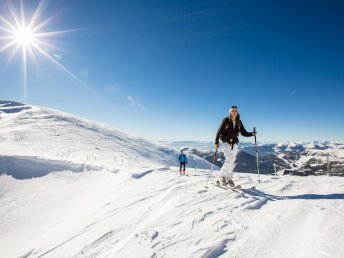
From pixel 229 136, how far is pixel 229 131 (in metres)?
0.16

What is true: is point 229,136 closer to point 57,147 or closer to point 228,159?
point 228,159

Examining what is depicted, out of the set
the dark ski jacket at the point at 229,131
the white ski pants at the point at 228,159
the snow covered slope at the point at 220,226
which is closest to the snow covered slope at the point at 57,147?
the white ski pants at the point at 228,159

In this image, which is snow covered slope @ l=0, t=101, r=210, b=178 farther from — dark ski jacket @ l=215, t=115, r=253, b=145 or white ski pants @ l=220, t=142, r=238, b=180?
dark ski jacket @ l=215, t=115, r=253, b=145

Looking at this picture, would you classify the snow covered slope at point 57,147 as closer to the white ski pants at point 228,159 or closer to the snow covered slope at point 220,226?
the white ski pants at point 228,159

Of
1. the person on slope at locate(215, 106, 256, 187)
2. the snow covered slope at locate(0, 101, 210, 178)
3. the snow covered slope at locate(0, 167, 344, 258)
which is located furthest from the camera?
the snow covered slope at locate(0, 101, 210, 178)

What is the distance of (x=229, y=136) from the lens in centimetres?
828

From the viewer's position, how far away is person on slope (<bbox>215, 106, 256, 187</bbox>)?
8.28 meters

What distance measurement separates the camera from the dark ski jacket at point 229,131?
27.2 ft

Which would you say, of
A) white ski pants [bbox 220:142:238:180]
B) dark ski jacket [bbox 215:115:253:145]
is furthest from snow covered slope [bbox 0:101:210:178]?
dark ski jacket [bbox 215:115:253:145]

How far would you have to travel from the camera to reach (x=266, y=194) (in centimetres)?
715

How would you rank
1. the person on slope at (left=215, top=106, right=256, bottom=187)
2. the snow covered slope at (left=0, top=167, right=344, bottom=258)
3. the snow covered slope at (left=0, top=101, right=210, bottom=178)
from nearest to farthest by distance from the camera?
the snow covered slope at (left=0, top=167, right=344, bottom=258) < the person on slope at (left=215, top=106, right=256, bottom=187) < the snow covered slope at (left=0, top=101, right=210, bottom=178)

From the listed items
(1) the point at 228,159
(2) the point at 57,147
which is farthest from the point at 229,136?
(2) the point at 57,147

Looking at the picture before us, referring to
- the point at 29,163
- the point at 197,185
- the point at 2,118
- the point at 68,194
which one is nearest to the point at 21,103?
the point at 2,118

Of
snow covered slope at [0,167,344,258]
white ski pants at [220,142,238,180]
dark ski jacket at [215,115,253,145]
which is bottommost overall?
snow covered slope at [0,167,344,258]
